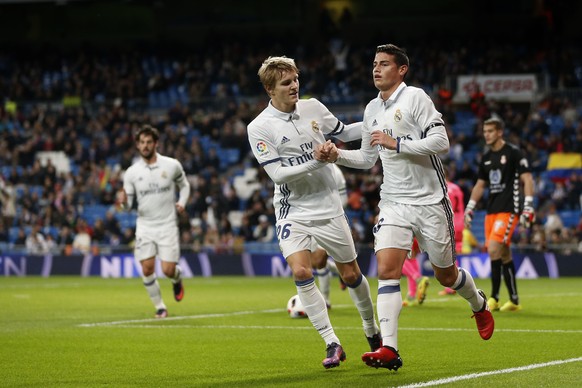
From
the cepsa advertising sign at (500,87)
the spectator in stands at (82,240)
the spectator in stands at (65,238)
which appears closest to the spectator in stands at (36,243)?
the spectator in stands at (65,238)

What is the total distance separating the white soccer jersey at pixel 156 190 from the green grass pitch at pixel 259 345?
1411 mm

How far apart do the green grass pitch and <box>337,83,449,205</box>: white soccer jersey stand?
1459mm

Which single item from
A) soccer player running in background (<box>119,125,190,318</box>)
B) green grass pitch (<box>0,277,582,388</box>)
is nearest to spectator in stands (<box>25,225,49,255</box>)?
green grass pitch (<box>0,277,582,388</box>)

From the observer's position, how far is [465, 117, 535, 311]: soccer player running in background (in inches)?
607

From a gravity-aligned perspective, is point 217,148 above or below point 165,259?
above

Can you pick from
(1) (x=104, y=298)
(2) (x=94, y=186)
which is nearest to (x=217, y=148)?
(2) (x=94, y=186)

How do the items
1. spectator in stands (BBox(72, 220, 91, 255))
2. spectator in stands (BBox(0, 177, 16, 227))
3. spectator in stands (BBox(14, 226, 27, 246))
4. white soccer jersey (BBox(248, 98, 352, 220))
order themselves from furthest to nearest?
spectator in stands (BBox(0, 177, 16, 227))
spectator in stands (BBox(14, 226, 27, 246))
spectator in stands (BBox(72, 220, 91, 255))
white soccer jersey (BBox(248, 98, 352, 220))

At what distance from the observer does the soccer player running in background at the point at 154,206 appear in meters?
15.9

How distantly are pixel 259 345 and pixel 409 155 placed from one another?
3267 mm

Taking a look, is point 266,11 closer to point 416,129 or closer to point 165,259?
point 165,259

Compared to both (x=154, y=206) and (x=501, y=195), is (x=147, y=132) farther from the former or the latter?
(x=501, y=195)

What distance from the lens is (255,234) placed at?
3117cm

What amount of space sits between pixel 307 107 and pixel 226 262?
20494 mm

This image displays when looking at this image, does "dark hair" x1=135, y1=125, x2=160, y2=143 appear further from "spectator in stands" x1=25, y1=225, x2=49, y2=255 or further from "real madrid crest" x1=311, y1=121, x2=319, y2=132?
"spectator in stands" x1=25, y1=225, x2=49, y2=255
